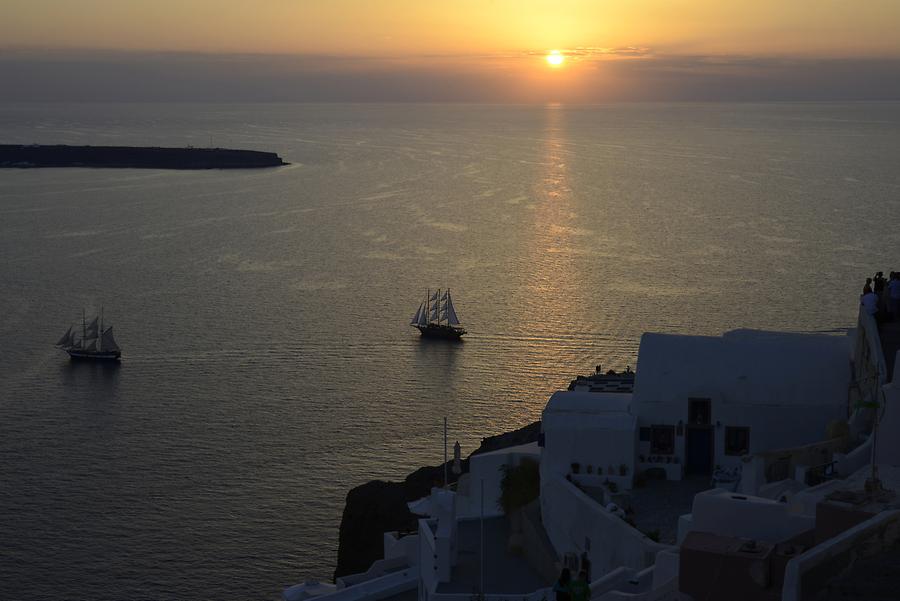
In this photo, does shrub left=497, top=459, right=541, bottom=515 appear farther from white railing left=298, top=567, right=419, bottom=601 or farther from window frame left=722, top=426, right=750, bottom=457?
window frame left=722, top=426, right=750, bottom=457

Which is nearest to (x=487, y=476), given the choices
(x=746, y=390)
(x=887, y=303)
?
(x=746, y=390)

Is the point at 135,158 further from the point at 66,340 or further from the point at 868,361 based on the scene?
the point at 868,361

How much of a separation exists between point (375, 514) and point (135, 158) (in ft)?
376

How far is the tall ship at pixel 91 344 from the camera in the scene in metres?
44.3

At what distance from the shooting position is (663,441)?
1582cm

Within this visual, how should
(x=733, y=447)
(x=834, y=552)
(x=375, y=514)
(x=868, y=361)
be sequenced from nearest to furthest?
(x=834, y=552) → (x=868, y=361) → (x=733, y=447) → (x=375, y=514)

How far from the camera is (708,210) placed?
81.6 metres

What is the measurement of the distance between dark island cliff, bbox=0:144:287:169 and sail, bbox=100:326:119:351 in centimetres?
8205

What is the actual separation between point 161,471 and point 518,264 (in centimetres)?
3231

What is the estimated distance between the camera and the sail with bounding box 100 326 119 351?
45250 millimetres

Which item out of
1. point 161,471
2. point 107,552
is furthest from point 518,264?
point 107,552

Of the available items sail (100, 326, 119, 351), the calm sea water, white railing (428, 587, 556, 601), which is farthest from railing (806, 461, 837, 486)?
sail (100, 326, 119, 351)

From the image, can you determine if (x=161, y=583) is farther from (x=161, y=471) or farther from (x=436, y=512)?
(x=436, y=512)

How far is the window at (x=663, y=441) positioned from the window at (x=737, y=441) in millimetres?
733
